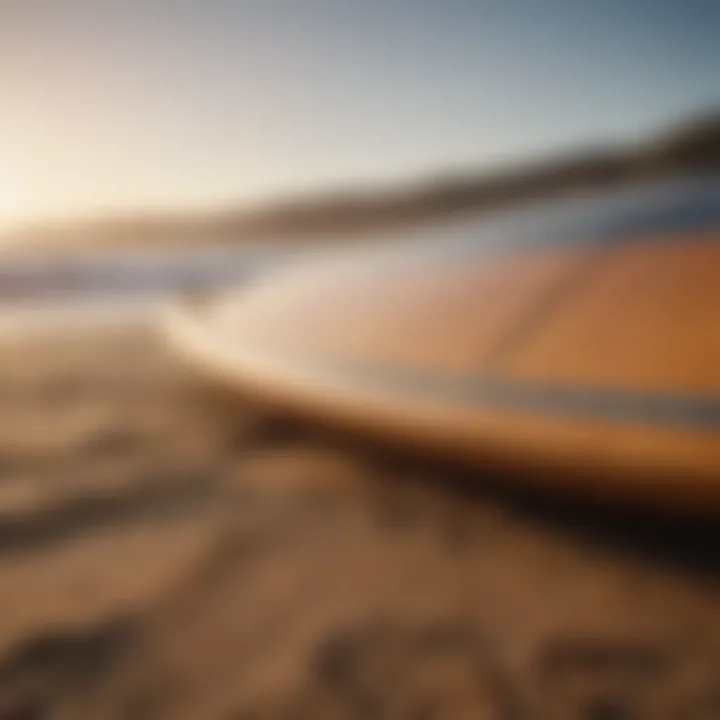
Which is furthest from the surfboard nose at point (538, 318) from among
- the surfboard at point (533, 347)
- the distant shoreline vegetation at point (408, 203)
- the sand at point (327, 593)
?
the distant shoreline vegetation at point (408, 203)

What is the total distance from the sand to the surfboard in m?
0.06

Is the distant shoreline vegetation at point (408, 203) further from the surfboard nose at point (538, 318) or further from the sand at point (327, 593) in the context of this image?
the sand at point (327, 593)

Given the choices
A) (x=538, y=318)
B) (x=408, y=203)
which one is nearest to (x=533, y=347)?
(x=538, y=318)

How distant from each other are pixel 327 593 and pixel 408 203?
2.07 m

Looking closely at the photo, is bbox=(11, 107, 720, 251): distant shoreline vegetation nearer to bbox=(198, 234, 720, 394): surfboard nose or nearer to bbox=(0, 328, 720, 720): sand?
bbox=(198, 234, 720, 394): surfboard nose

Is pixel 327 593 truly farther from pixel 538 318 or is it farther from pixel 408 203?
pixel 408 203

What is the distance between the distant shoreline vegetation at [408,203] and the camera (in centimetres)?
178

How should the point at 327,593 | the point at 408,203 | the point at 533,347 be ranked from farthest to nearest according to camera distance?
1. the point at 408,203
2. the point at 533,347
3. the point at 327,593

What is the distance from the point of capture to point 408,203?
264cm

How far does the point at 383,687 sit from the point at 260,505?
0.34 metres

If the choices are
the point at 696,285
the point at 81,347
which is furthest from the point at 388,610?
the point at 81,347

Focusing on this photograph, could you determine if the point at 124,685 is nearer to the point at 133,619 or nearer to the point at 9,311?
the point at 133,619

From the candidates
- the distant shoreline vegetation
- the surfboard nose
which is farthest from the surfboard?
the distant shoreline vegetation

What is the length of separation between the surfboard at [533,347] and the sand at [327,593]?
6 centimetres
